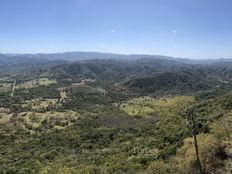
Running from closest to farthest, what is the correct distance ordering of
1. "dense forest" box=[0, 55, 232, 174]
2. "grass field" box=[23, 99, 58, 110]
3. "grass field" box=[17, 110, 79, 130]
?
"dense forest" box=[0, 55, 232, 174] → "grass field" box=[17, 110, 79, 130] → "grass field" box=[23, 99, 58, 110]

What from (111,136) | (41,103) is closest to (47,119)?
(111,136)

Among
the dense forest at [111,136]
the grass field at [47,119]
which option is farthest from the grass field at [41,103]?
the grass field at [47,119]

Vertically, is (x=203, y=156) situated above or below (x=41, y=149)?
above

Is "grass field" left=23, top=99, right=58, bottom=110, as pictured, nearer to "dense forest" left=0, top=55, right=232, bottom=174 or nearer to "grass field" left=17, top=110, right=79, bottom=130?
"dense forest" left=0, top=55, right=232, bottom=174

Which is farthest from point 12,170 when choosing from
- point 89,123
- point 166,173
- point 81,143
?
point 89,123

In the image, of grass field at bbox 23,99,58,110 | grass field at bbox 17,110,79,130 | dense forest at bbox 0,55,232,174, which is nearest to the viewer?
dense forest at bbox 0,55,232,174

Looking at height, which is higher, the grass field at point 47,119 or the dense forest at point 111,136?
the dense forest at point 111,136

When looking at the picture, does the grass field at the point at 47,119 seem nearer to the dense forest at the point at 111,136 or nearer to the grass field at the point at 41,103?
the dense forest at the point at 111,136

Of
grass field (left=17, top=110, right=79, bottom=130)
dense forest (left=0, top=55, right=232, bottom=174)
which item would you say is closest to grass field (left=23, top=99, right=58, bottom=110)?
dense forest (left=0, top=55, right=232, bottom=174)

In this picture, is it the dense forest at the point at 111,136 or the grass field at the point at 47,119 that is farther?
the grass field at the point at 47,119

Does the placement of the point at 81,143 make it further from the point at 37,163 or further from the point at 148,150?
the point at 148,150

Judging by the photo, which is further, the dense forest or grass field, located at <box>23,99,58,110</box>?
grass field, located at <box>23,99,58,110</box>
